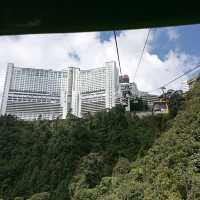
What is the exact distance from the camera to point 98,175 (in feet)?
102

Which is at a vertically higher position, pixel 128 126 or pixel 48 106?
pixel 48 106

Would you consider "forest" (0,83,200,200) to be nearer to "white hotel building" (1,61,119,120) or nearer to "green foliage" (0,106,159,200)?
"green foliage" (0,106,159,200)

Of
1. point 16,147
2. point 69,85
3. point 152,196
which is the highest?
point 69,85

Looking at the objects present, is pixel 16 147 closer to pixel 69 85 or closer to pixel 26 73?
pixel 69 85

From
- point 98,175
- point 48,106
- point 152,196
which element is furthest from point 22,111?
point 152,196

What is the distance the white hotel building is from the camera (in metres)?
58.6

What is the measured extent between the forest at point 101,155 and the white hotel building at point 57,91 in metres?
12.3

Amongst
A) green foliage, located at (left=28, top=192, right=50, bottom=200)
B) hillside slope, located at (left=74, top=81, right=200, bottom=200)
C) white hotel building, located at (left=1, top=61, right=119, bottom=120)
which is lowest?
green foliage, located at (left=28, top=192, right=50, bottom=200)

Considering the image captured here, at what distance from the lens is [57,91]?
230 feet

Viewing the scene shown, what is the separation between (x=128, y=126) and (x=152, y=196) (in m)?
20.8

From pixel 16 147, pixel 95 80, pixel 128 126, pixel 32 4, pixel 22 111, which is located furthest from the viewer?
pixel 95 80

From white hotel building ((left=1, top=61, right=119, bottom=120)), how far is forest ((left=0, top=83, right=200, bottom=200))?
40.3 ft

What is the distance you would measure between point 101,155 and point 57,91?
1498 inches

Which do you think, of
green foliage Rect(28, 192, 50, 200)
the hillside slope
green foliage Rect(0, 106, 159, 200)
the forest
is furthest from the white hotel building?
the hillside slope
